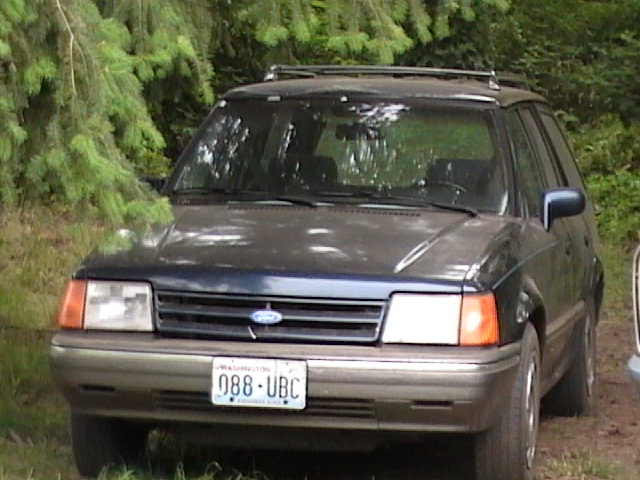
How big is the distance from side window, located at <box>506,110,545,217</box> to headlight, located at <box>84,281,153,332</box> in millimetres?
1920

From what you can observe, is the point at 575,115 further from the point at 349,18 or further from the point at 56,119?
the point at 56,119

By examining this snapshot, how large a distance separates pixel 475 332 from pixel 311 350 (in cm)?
60

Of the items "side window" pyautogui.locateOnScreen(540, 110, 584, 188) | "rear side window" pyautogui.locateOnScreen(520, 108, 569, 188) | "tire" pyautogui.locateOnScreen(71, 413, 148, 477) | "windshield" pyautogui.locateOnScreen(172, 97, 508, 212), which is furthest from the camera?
"side window" pyautogui.locateOnScreen(540, 110, 584, 188)

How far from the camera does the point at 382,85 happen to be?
6.78m

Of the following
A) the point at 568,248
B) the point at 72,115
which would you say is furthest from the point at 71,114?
the point at 568,248

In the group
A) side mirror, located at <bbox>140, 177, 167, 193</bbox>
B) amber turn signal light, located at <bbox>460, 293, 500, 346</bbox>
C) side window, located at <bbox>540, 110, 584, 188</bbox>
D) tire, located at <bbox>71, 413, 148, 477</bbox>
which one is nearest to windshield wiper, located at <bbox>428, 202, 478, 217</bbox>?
amber turn signal light, located at <bbox>460, 293, 500, 346</bbox>

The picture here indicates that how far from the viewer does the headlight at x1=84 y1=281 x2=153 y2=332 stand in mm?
5324

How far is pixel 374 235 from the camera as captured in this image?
5.66 m

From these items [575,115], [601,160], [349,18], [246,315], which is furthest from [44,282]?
[575,115]

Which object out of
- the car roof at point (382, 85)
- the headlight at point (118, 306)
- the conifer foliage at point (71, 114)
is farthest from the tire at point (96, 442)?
the car roof at point (382, 85)

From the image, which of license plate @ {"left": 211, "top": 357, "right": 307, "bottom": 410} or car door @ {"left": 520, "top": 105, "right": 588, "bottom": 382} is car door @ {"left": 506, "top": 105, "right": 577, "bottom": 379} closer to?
car door @ {"left": 520, "top": 105, "right": 588, "bottom": 382}

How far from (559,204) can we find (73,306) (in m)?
2.24

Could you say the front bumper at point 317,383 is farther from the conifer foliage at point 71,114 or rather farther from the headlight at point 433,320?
the conifer foliage at point 71,114

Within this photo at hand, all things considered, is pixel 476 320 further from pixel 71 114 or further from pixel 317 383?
pixel 71 114
